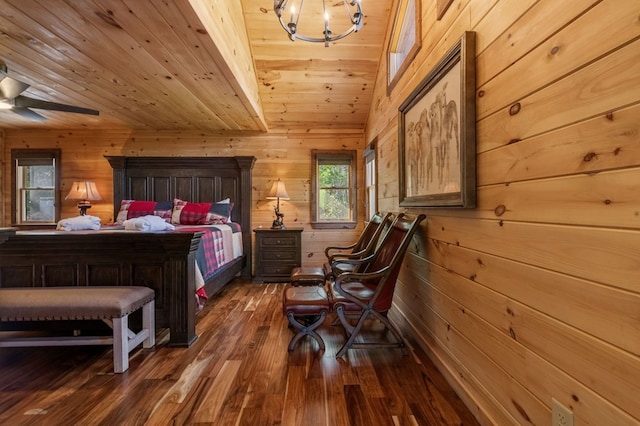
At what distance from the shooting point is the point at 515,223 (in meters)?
1.26

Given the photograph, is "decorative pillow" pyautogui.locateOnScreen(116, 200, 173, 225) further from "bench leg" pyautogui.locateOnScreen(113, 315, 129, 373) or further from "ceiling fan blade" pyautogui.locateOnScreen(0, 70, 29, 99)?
"bench leg" pyautogui.locateOnScreen(113, 315, 129, 373)

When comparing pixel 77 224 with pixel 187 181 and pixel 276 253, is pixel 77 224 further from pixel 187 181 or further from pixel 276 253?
pixel 276 253

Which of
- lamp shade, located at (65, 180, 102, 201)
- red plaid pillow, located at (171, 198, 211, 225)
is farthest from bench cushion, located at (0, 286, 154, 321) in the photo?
lamp shade, located at (65, 180, 102, 201)

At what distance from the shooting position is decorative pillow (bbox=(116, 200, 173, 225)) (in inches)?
175

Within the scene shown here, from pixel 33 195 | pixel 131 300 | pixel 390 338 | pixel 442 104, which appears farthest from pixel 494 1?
pixel 33 195

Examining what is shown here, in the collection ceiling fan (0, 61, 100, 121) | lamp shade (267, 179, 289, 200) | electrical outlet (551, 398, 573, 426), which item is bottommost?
electrical outlet (551, 398, 573, 426)

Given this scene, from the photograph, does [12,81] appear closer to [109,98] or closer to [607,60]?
[109,98]

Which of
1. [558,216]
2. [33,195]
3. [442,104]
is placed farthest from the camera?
[33,195]

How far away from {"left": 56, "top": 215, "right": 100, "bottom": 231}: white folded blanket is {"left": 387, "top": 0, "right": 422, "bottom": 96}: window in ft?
10.5

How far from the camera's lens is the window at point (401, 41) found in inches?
113

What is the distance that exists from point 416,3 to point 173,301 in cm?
300

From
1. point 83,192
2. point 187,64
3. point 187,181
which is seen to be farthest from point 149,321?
point 83,192

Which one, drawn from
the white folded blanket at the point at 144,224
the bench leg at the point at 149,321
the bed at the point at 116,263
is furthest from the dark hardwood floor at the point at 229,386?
the white folded blanket at the point at 144,224

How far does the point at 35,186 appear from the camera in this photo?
16.7 ft
